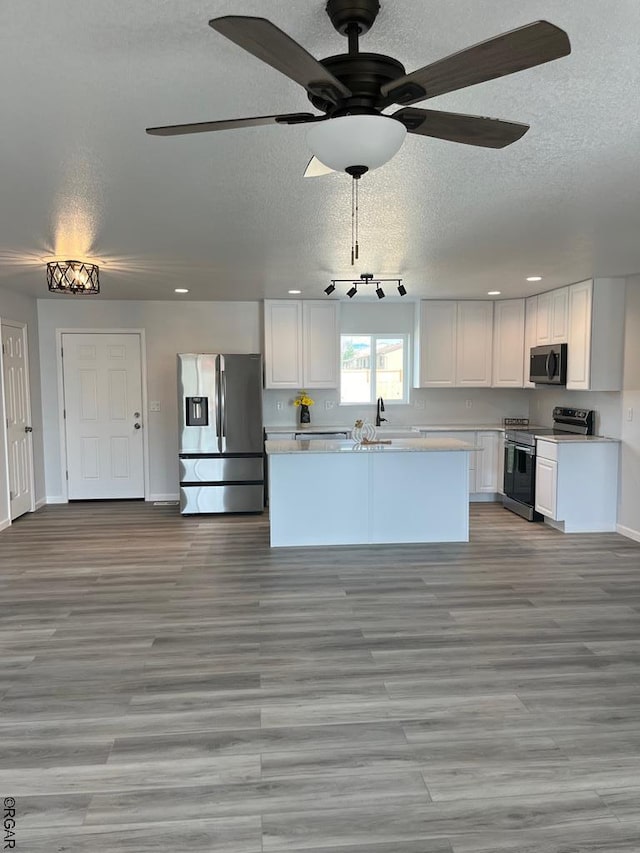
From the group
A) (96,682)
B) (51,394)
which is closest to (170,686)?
(96,682)

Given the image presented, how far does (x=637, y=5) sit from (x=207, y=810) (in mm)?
2670

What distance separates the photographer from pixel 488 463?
6.71 metres

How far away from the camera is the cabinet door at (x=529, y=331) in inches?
250

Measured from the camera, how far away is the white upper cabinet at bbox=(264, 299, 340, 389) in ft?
21.5

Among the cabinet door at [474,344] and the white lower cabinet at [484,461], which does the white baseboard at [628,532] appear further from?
the cabinet door at [474,344]

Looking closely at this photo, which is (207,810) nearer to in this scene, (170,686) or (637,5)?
(170,686)

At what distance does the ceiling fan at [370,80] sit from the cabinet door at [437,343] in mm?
5115

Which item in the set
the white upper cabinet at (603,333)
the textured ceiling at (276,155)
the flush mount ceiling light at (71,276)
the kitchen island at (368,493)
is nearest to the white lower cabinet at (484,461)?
the white upper cabinet at (603,333)

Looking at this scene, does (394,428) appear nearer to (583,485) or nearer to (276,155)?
(583,485)

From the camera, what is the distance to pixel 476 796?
1.97 metres

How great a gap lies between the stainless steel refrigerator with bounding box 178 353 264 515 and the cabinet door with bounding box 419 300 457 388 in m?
2.01

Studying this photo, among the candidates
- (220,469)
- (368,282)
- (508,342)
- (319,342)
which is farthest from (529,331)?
(220,469)

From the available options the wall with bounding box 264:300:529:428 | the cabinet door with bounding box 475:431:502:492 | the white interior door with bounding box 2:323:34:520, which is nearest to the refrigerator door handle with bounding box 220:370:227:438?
the wall with bounding box 264:300:529:428

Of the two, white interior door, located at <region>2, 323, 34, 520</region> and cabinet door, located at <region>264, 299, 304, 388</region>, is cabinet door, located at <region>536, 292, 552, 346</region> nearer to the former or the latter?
cabinet door, located at <region>264, 299, 304, 388</region>
